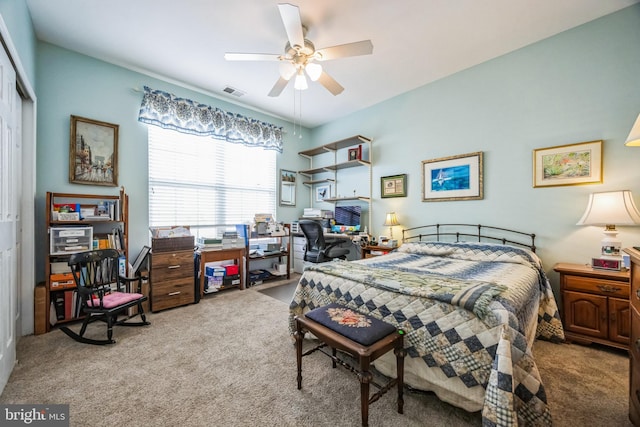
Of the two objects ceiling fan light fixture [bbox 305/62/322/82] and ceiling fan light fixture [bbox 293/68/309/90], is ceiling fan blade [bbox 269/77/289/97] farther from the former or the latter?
ceiling fan light fixture [bbox 305/62/322/82]

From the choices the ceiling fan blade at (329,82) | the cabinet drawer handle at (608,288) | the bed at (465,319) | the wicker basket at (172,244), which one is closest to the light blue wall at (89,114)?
the wicker basket at (172,244)

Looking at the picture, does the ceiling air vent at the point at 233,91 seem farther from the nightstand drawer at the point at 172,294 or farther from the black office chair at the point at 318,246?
the nightstand drawer at the point at 172,294

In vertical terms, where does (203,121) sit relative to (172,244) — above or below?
above

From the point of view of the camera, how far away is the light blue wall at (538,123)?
2322 millimetres

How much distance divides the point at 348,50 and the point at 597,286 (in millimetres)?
2921

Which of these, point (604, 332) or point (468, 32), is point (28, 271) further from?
point (604, 332)

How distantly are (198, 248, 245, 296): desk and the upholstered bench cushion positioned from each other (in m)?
2.38

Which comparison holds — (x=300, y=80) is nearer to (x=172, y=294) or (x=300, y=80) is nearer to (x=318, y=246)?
(x=318, y=246)

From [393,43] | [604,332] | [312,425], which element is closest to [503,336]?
[312,425]

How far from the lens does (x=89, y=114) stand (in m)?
2.94

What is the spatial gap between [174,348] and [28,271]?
160 centimetres

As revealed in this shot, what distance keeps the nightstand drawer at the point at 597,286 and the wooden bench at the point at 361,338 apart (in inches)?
75.3

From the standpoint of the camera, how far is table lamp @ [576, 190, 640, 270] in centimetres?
207

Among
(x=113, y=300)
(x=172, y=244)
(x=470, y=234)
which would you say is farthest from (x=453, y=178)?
(x=113, y=300)
